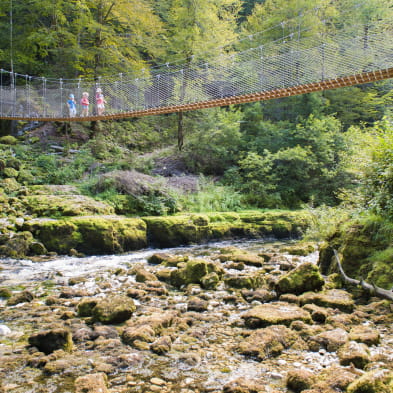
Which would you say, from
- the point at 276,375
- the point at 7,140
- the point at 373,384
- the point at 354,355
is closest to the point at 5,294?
the point at 276,375

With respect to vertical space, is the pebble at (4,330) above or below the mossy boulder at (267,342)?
below

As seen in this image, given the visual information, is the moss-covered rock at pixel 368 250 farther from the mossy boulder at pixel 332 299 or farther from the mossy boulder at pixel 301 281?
the mossy boulder at pixel 301 281

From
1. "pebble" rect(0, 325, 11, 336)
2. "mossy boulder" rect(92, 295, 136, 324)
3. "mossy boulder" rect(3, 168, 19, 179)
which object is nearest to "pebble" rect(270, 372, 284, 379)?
"mossy boulder" rect(92, 295, 136, 324)

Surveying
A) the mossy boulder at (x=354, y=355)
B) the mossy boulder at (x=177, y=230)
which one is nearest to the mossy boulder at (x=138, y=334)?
the mossy boulder at (x=354, y=355)

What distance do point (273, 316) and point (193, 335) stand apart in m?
0.71

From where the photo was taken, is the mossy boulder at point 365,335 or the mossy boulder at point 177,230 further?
the mossy boulder at point 177,230

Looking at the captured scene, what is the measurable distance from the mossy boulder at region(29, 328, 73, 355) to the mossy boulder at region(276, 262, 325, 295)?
7.33ft

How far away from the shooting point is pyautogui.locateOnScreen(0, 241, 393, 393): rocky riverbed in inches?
87.5

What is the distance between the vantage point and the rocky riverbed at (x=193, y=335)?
222cm

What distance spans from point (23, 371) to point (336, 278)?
129 inches

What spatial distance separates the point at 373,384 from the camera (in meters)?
1.89

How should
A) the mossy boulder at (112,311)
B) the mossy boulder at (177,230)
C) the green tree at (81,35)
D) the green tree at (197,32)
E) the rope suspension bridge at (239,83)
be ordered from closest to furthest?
the mossy boulder at (112,311), the rope suspension bridge at (239,83), the mossy boulder at (177,230), the green tree at (81,35), the green tree at (197,32)

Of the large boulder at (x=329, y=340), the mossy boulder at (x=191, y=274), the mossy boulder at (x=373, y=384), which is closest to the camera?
the mossy boulder at (x=373, y=384)

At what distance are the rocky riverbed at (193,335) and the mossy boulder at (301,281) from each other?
0.01m
